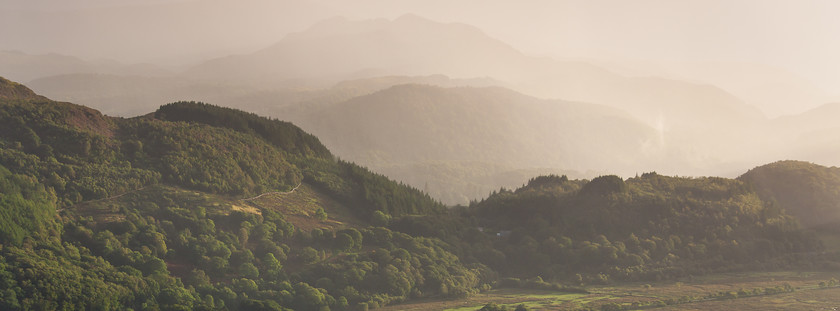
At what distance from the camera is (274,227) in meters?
64.2

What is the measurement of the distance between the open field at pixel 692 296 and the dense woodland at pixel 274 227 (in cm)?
243

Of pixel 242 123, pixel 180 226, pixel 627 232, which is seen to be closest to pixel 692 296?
pixel 627 232

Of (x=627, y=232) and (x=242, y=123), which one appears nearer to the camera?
(x=627, y=232)

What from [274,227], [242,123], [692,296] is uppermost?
[242,123]

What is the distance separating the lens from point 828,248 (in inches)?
3305

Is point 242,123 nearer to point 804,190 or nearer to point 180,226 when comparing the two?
point 180,226

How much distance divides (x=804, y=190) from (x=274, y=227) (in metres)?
64.7

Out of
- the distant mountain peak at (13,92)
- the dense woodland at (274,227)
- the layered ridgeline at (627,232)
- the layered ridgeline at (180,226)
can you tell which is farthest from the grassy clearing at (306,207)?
the distant mountain peak at (13,92)

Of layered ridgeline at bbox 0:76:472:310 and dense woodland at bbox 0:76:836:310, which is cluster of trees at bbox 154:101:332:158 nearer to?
dense woodland at bbox 0:76:836:310

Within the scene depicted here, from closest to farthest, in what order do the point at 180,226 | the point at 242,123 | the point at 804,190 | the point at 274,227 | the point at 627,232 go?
the point at 180,226 → the point at 274,227 → the point at 627,232 → the point at 242,123 → the point at 804,190

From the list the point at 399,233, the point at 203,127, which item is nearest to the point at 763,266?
the point at 399,233

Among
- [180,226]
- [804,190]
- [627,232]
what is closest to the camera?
[180,226]

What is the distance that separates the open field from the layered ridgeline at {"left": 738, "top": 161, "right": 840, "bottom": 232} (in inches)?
693

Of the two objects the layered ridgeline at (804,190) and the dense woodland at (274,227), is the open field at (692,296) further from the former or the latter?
the layered ridgeline at (804,190)
